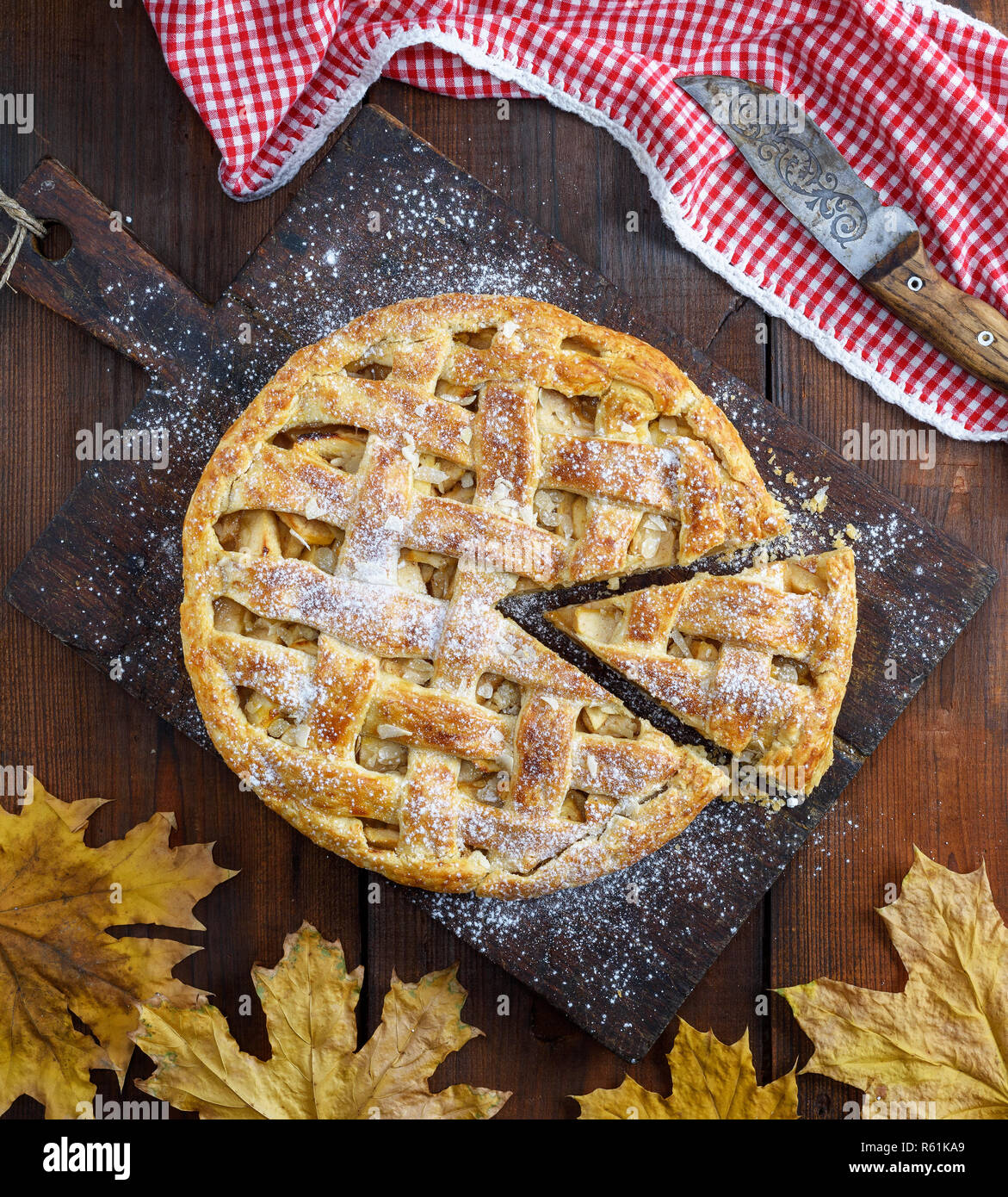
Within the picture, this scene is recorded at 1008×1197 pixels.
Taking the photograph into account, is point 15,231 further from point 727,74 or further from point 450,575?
point 727,74

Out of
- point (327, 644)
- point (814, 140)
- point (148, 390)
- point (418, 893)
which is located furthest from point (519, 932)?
point (814, 140)

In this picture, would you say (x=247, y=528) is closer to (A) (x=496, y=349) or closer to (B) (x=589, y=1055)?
(A) (x=496, y=349)

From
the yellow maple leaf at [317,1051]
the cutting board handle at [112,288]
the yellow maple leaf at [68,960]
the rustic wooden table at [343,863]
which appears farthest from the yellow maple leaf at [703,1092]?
the cutting board handle at [112,288]

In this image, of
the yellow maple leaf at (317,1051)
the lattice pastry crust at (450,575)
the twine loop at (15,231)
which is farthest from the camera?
the twine loop at (15,231)

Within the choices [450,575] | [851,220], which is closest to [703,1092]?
[450,575]

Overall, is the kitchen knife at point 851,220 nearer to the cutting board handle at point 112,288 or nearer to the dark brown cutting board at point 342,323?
the dark brown cutting board at point 342,323

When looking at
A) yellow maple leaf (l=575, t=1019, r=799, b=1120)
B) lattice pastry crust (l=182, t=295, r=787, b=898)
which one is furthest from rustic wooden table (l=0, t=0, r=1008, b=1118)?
lattice pastry crust (l=182, t=295, r=787, b=898)

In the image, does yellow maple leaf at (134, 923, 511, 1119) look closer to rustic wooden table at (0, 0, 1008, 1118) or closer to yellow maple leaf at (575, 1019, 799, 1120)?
rustic wooden table at (0, 0, 1008, 1118)
